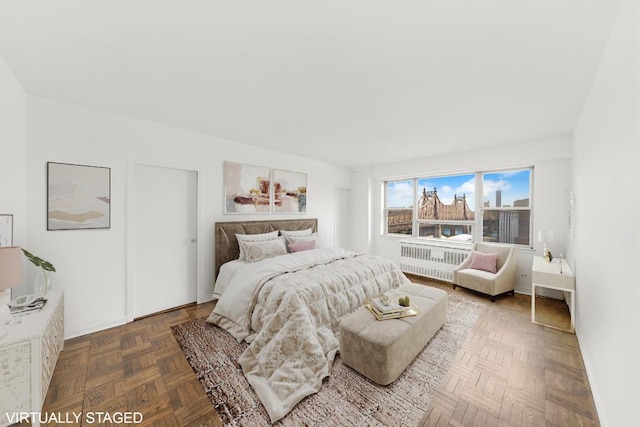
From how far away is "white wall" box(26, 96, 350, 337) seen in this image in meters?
2.38

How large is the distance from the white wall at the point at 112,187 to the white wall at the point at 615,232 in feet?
10.2

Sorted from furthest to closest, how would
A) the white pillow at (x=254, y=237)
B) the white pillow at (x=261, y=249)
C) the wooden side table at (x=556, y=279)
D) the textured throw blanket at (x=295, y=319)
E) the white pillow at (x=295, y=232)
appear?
the white pillow at (x=295, y=232) → the white pillow at (x=254, y=237) → the white pillow at (x=261, y=249) → the wooden side table at (x=556, y=279) → the textured throw blanket at (x=295, y=319)

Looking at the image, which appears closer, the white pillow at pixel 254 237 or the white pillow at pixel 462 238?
the white pillow at pixel 254 237

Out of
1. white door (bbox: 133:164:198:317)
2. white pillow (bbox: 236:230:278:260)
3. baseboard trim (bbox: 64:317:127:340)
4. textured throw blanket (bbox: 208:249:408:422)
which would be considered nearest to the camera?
textured throw blanket (bbox: 208:249:408:422)

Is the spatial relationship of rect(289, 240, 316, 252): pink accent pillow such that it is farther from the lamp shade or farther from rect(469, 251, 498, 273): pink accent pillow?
the lamp shade

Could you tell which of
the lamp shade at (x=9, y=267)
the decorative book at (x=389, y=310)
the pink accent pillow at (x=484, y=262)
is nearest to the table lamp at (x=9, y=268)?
the lamp shade at (x=9, y=267)

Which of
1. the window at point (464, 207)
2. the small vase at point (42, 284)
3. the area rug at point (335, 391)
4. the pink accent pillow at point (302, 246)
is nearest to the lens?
the area rug at point (335, 391)

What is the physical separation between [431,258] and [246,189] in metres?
3.72

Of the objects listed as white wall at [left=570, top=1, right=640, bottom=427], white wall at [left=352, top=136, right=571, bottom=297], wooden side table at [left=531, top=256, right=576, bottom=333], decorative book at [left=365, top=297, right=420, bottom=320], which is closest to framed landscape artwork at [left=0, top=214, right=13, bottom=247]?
decorative book at [left=365, top=297, right=420, bottom=320]

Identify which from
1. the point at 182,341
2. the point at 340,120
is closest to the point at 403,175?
the point at 340,120

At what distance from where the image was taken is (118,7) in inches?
51.6

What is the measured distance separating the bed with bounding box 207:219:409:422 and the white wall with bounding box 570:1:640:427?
1.76 metres

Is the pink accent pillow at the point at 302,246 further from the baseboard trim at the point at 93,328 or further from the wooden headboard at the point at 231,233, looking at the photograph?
the baseboard trim at the point at 93,328

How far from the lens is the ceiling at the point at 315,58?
134 cm
